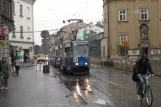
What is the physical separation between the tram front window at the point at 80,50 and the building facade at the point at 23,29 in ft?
88.6

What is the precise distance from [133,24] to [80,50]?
87.9 ft

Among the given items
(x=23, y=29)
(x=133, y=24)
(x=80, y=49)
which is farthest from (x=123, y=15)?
(x=80, y=49)

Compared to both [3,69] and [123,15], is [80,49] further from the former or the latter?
[123,15]

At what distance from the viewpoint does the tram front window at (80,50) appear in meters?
25.7

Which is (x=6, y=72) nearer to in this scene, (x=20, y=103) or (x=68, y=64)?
(x=20, y=103)

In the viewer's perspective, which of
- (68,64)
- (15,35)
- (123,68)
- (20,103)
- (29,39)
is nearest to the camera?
(20,103)

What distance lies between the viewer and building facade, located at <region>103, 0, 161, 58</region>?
50.2 m

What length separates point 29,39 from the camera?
57.5 meters

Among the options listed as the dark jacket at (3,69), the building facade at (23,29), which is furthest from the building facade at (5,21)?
the building facade at (23,29)

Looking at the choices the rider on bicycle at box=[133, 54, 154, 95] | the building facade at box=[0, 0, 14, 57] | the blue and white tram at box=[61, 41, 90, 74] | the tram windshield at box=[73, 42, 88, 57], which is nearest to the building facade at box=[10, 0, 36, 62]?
the building facade at box=[0, 0, 14, 57]

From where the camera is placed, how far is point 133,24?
50656mm

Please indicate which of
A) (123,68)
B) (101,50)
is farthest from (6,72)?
(101,50)

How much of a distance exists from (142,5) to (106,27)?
24.1 ft

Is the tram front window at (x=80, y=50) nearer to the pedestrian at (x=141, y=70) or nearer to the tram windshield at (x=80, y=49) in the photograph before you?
the tram windshield at (x=80, y=49)
